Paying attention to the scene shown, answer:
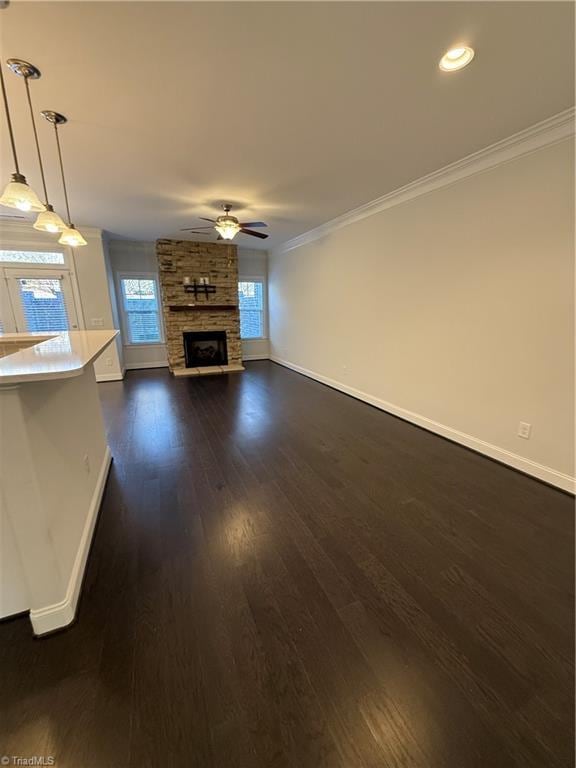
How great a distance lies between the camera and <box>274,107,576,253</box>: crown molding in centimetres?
216

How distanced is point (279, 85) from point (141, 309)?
5759 mm

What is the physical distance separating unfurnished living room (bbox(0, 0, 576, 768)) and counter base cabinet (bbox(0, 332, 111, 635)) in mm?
13

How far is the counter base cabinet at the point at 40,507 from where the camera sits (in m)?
1.20

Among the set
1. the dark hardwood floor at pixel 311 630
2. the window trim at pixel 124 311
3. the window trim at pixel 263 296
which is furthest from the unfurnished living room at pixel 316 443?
the window trim at pixel 263 296

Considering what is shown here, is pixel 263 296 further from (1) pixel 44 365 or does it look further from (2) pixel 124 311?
(1) pixel 44 365

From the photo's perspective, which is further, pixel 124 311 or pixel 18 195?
pixel 124 311

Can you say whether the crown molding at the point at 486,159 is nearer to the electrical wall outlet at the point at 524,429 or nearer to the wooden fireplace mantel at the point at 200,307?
the electrical wall outlet at the point at 524,429

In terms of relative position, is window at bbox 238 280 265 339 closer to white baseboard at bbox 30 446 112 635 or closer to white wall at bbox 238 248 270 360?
white wall at bbox 238 248 270 360

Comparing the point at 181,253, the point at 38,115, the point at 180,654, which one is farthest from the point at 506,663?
the point at 181,253

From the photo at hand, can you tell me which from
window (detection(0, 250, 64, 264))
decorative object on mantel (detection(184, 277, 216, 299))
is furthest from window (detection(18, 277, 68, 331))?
decorative object on mantel (detection(184, 277, 216, 299))

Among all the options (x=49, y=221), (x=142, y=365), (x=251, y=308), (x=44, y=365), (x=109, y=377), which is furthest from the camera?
(x=251, y=308)

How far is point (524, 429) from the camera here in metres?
2.60

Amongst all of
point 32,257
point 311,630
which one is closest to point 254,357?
point 32,257

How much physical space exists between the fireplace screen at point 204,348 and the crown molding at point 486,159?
3.93m
